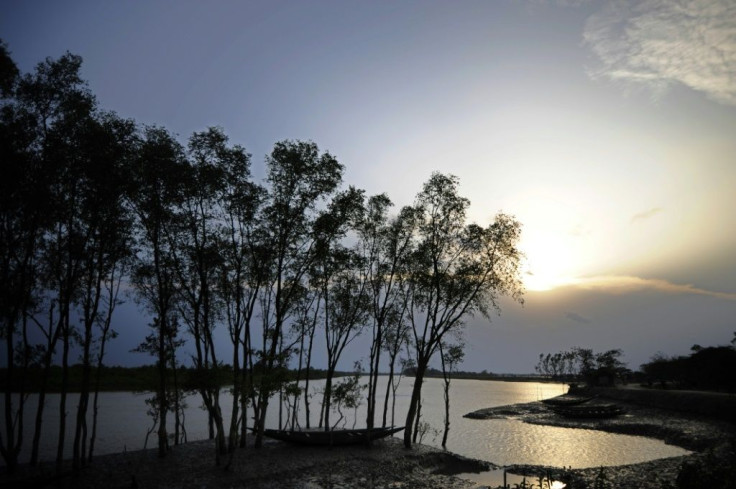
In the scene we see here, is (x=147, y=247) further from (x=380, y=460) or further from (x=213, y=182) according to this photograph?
(x=380, y=460)

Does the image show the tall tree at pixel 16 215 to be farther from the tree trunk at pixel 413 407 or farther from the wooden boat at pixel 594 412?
the wooden boat at pixel 594 412

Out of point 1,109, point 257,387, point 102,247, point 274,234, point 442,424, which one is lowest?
point 442,424

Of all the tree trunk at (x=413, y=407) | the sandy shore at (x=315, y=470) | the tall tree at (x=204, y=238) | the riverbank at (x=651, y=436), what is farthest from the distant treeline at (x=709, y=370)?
the tall tree at (x=204, y=238)

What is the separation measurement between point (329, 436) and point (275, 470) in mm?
7376

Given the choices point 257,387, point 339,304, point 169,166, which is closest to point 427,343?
point 339,304

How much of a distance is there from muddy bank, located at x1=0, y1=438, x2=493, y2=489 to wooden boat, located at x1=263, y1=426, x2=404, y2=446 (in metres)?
0.54

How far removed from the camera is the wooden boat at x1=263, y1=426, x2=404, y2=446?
96.0ft

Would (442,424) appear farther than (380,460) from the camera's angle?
Yes

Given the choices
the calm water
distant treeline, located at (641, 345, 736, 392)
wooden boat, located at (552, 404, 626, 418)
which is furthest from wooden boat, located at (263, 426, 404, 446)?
distant treeline, located at (641, 345, 736, 392)

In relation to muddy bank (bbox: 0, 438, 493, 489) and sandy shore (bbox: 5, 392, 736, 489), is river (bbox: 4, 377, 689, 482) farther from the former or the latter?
muddy bank (bbox: 0, 438, 493, 489)

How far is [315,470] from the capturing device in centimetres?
2412

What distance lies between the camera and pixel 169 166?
77.5 ft

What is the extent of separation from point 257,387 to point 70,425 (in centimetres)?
4107

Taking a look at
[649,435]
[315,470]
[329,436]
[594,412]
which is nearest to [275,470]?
[315,470]
